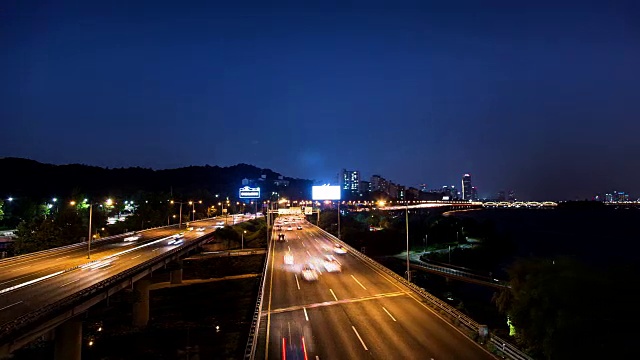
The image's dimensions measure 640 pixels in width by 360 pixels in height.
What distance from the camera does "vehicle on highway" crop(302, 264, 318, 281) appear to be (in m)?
45.4

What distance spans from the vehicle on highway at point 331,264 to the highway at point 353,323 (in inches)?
182

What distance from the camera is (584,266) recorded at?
26.7 metres

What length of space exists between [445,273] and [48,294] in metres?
58.6

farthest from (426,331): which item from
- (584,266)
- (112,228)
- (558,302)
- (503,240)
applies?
(503,240)

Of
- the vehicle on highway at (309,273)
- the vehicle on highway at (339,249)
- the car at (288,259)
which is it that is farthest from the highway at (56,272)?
the vehicle on highway at (339,249)

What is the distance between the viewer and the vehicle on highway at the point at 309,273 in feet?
149

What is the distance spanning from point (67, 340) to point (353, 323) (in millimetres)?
21029

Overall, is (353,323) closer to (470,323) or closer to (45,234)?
(470,323)

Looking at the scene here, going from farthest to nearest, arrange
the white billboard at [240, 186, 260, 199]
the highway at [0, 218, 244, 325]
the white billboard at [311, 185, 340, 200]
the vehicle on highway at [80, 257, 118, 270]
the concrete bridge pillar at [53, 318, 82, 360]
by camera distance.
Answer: the white billboard at [240, 186, 260, 199] < the white billboard at [311, 185, 340, 200] < the vehicle on highway at [80, 257, 118, 270] < the concrete bridge pillar at [53, 318, 82, 360] < the highway at [0, 218, 244, 325]

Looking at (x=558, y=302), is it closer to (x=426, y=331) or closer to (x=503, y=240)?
(x=426, y=331)

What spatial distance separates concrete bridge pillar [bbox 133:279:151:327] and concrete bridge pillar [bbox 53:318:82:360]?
17.1 metres

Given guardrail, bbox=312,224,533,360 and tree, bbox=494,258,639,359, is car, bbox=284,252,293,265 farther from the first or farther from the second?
tree, bbox=494,258,639,359

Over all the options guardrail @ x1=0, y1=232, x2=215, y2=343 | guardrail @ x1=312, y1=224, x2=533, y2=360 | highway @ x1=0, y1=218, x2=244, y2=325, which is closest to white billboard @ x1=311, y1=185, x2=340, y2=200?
highway @ x1=0, y1=218, x2=244, y2=325

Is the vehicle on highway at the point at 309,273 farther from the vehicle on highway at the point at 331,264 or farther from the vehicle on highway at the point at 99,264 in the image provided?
the vehicle on highway at the point at 99,264
